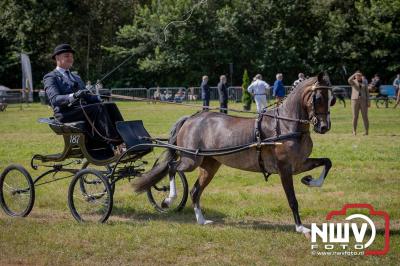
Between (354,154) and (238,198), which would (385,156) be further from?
(238,198)

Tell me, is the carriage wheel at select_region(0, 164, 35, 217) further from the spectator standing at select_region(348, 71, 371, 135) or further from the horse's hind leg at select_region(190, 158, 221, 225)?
the spectator standing at select_region(348, 71, 371, 135)

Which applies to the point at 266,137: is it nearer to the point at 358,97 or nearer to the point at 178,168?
the point at 178,168

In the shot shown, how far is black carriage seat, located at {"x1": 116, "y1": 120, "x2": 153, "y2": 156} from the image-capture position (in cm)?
889

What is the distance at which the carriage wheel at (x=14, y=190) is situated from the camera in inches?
365

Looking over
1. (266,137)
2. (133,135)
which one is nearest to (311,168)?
(266,137)

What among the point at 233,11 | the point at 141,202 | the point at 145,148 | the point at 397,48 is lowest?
the point at 141,202

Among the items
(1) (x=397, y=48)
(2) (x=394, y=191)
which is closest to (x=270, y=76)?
(1) (x=397, y=48)

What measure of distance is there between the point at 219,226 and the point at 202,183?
2.35 feet

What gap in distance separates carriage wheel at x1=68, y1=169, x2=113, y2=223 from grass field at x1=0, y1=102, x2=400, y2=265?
8.5 inches

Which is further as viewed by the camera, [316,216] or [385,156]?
[385,156]

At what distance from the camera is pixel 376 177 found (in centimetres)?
1149

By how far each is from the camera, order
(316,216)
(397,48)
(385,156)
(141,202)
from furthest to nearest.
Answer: (397,48) → (385,156) → (141,202) → (316,216)

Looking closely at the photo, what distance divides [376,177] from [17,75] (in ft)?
145

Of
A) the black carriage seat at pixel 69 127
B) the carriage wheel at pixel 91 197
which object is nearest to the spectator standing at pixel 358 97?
the carriage wheel at pixel 91 197
